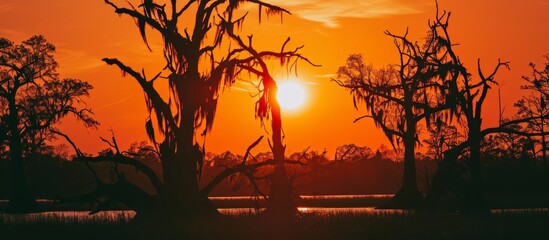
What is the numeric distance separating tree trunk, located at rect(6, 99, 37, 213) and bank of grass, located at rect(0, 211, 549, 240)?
2037 centimetres

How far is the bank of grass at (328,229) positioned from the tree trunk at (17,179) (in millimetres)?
20373

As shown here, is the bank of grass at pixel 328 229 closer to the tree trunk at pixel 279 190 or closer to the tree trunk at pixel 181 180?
the tree trunk at pixel 181 180

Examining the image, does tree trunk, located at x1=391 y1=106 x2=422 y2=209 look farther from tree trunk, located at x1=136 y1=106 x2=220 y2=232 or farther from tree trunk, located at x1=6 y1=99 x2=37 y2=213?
tree trunk, located at x1=6 y1=99 x2=37 y2=213

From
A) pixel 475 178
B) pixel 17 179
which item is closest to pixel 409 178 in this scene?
pixel 475 178

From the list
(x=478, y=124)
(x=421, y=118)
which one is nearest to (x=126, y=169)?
(x=421, y=118)

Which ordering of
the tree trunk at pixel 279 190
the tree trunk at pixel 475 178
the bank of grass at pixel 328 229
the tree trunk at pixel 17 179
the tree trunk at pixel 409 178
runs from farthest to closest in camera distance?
the tree trunk at pixel 17 179 → the tree trunk at pixel 409 178 → the tree trunk at pixel 475 178 → the tree trunk at pixel 279 190 → the bank of grass at pixel 328 229

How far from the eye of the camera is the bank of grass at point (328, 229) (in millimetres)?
22656

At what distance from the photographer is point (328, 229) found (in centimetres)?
2411

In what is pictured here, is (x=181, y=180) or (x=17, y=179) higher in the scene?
(x=17, y=179)

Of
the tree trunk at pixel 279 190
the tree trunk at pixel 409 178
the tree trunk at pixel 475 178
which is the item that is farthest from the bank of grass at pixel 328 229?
the tree trunk at pixel 409 178

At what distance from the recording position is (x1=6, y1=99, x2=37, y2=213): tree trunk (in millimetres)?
48678

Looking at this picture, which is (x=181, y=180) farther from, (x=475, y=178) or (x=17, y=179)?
(x=17, y=179)

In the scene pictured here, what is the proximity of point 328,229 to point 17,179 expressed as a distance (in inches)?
1169

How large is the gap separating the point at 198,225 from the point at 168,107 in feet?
17.2
